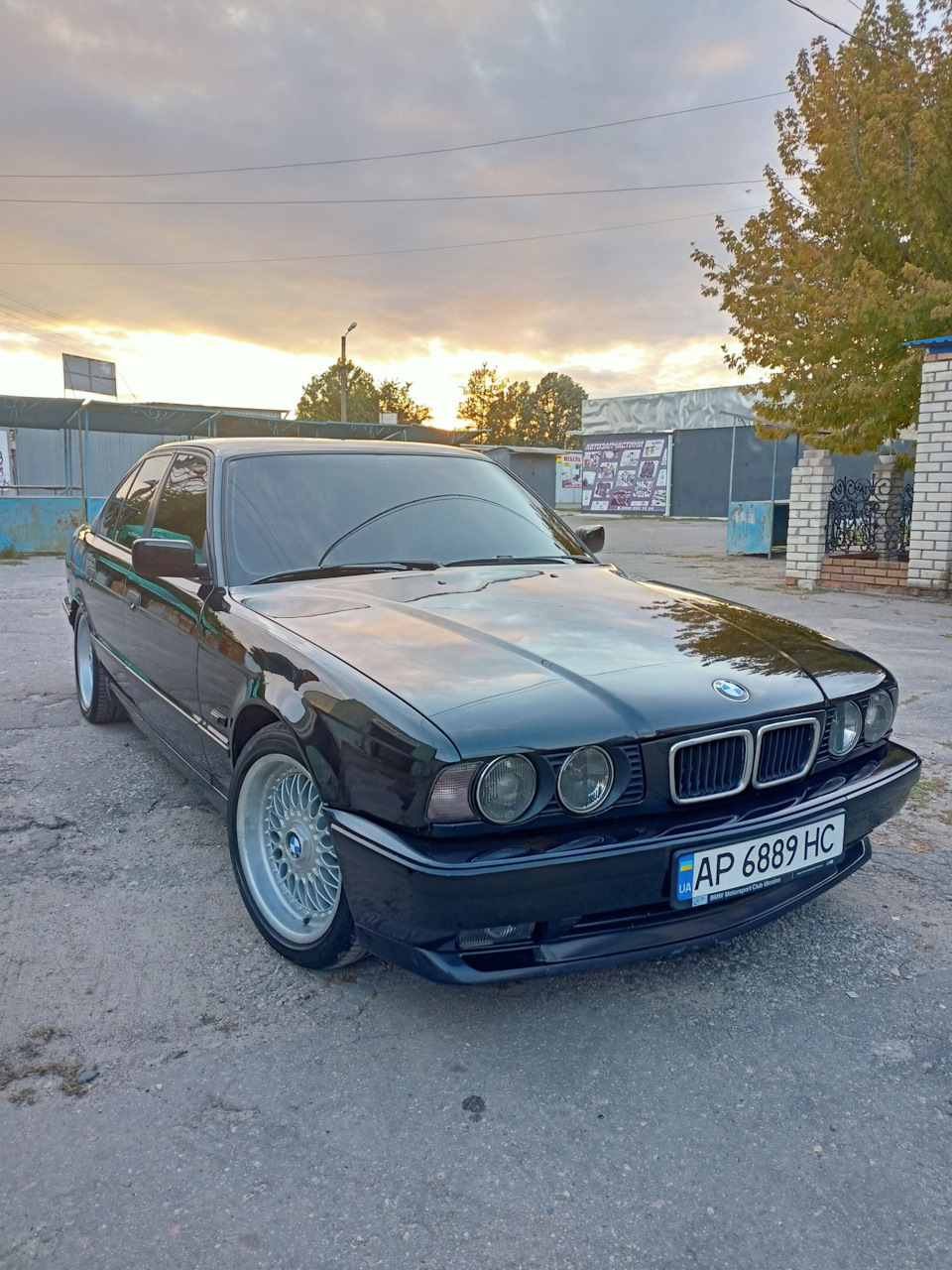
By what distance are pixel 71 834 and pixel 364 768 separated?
1.95 m

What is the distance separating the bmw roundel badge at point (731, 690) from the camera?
7.22 ft

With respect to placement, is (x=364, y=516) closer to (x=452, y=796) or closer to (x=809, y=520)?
(x=452, y=796)

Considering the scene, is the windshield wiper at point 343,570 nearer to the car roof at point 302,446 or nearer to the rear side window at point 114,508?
the car roof at point 302,446

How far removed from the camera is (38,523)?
1519 centimetres

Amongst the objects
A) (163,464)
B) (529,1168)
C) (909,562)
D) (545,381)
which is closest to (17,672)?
(163,464)

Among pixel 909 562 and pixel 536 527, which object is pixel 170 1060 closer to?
pixel 536 527

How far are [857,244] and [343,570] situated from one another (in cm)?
1072

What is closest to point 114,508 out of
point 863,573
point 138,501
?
point 138,501

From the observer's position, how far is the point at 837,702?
2.43 meters

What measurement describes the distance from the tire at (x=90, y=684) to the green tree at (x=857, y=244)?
9.26 m

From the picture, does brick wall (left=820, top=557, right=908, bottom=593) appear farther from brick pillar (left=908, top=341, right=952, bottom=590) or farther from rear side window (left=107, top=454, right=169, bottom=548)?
rear side window (left=107, top=454, right=169, bottom=548)

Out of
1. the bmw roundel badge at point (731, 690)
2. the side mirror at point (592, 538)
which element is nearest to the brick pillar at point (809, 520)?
the side mirror at point (592, 538)

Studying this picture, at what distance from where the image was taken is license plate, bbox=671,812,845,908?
6.73 ft

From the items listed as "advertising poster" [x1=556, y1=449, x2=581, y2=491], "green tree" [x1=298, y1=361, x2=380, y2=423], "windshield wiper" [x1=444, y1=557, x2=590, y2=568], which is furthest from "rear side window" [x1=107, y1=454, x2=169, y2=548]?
"green tree" [x1=298, y1=361, x2=380, y2=423]
